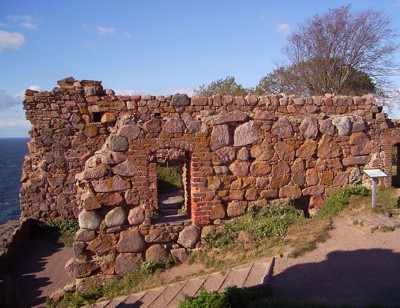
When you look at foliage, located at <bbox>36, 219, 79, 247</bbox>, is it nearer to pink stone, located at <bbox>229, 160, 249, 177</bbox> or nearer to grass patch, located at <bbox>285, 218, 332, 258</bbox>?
pink stone, located at <bbox>229, 160, 249, 177</bbox>

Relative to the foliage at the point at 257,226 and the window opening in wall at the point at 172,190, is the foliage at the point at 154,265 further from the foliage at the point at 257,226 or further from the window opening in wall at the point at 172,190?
the window opening in wall at the point at 172,190

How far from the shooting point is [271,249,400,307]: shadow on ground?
4492mm

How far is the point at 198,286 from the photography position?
5.55 meters

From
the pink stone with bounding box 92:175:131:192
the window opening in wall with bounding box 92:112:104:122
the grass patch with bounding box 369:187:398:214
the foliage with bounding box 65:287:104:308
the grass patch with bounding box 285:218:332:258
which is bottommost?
the foliage with bounding box 65:287:104:308

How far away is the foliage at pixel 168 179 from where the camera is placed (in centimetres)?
1796

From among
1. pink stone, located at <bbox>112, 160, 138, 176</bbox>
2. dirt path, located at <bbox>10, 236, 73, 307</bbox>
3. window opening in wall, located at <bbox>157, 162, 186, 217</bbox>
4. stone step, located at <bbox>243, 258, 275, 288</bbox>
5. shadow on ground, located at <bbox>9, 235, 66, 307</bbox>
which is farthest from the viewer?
window opening in wall, located at <bbox>157, 162, 186, 217</bbox>

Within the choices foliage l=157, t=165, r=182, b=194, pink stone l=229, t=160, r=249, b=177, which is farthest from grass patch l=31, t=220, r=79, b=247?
pink stone l=229, t=160, r=249, b=177

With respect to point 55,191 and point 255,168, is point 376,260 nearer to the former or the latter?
point 255,168

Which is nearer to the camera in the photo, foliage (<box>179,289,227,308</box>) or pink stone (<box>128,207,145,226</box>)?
foliage (<box>179,289,227,308</box>)

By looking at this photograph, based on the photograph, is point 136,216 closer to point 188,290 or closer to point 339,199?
point 188,290

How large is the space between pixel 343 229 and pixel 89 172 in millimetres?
4703

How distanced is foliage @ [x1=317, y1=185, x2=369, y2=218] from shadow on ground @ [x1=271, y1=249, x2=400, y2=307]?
5.78 ft

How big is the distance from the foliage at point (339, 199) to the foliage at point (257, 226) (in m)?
0.75

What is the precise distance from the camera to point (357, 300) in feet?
14.5
